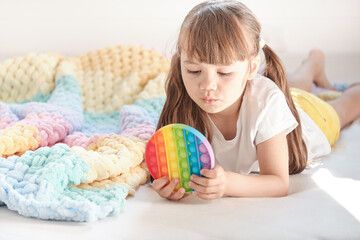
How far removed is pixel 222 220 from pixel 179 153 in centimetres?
17

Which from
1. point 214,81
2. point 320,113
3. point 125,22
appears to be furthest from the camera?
point 125,22

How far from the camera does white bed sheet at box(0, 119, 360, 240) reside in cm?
87

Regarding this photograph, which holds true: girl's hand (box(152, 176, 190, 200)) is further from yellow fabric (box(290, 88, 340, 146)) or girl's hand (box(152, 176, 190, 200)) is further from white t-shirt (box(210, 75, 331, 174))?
yellow fabric (box(290, 88, 340, 146))

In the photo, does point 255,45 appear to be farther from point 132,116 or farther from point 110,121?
point 110,121

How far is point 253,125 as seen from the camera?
1110 mm

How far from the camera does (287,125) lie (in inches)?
44.0

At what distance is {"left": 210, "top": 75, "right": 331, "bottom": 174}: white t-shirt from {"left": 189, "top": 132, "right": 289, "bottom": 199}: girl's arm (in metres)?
0.03

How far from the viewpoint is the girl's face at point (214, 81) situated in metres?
1.02

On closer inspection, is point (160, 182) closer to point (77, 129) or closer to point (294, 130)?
point (294, 130)

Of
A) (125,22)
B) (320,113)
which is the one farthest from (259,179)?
(125,22)

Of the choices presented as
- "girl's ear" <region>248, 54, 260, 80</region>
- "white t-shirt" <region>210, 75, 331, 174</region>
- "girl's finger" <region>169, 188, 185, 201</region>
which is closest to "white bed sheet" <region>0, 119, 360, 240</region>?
"girl's finger" <region>169, 188, 185, 201</region>

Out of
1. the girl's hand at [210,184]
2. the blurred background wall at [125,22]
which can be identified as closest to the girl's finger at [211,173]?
the girl's hand at [210,184]

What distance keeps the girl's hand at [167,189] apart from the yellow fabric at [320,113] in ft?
1.81

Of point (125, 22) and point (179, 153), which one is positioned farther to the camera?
point (125, 22)
